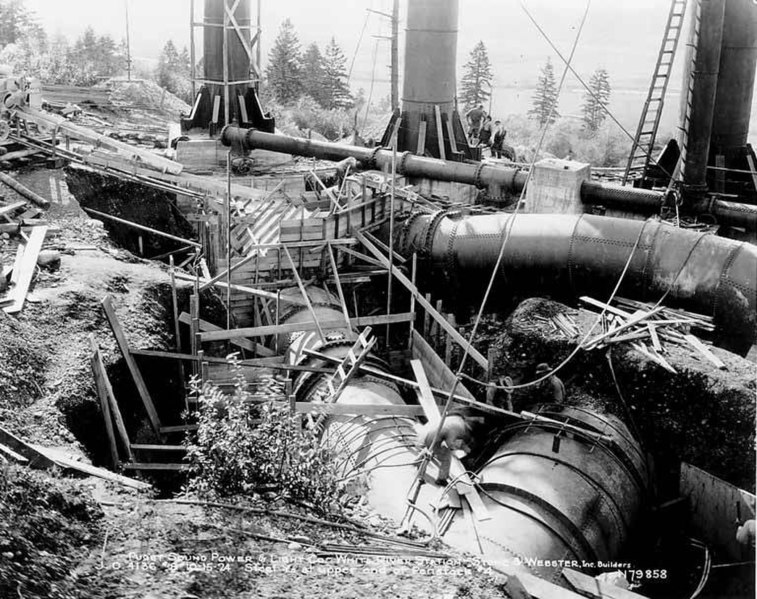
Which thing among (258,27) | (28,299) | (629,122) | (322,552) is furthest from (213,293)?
(629,122)

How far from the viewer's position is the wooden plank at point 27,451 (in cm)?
726

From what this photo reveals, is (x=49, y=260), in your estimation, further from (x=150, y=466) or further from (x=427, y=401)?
(x=427, y=401)

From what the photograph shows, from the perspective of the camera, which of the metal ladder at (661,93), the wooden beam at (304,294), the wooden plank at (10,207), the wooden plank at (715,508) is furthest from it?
the metal ladder at (661,93)

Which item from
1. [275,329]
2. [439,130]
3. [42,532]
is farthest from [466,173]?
[42,532]

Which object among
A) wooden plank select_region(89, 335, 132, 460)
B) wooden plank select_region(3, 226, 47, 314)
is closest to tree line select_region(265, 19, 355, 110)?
wooden plank select_region(3, 226, 47, 314)

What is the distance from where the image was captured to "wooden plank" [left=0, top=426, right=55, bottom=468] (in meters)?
7.26

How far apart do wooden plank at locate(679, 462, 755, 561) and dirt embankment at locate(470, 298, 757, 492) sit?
0.43 ft

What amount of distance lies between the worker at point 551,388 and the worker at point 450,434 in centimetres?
119

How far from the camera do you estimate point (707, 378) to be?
32.4ft

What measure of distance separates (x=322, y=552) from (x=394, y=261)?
8.20 meters

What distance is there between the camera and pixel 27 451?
24.1ft

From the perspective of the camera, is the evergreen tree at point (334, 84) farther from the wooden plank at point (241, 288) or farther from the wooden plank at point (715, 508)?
the wooden plank at point (715, 508)

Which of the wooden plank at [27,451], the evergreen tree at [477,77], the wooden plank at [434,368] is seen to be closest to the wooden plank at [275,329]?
the wooden plank at [434,368]

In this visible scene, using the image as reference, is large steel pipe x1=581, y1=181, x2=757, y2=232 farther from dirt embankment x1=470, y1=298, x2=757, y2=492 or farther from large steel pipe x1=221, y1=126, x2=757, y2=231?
dirt embankment x1=470, y1=298, x2=757, y2=492
